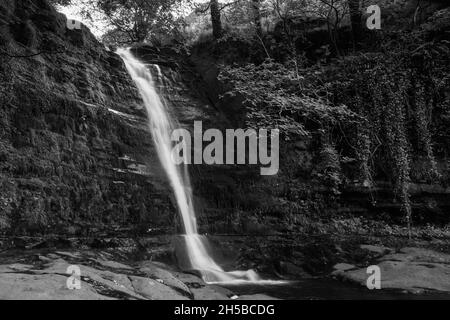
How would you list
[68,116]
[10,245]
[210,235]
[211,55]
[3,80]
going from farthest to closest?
1. [211,55]
2. [210,235]
3. [68,116]
4. [3,80]
5. [10,245]

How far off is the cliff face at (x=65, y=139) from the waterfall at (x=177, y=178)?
0.32m

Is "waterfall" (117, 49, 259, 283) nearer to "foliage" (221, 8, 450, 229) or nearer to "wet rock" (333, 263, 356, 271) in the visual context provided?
"wet rock" (333, 263, 356, 271)

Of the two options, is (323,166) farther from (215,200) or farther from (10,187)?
(10,187)

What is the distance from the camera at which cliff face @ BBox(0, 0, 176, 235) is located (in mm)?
6969

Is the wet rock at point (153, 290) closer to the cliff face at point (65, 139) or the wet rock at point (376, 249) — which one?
the cliff face at point (65, 139)

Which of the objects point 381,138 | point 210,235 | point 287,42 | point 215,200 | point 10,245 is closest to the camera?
point 10,245

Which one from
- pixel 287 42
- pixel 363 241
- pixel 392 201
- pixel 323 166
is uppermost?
pixel 287 42

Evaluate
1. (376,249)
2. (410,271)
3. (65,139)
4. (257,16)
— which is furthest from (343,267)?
(257,16)

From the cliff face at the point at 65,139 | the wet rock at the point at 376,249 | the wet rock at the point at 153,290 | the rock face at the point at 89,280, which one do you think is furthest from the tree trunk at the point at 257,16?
the wet rock at the point at 153,290

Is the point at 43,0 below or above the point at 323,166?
above

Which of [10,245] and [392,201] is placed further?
[392,201]

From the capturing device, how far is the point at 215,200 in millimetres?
9539

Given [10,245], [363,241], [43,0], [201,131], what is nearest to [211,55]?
[201,131]

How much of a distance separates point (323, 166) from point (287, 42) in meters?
4.15
